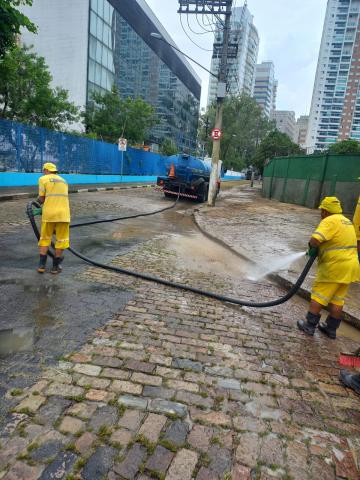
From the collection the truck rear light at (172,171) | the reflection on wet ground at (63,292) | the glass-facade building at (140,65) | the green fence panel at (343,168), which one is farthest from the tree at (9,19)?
the glass-facade building at (140,65)

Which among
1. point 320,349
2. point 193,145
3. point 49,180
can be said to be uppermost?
point 193,145

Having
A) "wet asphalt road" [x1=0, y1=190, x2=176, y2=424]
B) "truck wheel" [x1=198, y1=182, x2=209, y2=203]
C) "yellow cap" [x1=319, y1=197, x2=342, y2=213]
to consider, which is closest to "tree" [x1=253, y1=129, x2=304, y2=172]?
"truck wheel" [x1=198, y1=182, x2=209, y2=203]

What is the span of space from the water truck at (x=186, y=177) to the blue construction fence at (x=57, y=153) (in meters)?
5.68

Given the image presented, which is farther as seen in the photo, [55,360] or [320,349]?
[320,349]

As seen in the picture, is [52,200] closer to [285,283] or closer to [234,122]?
[285,283]

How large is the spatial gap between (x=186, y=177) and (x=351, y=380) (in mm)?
14931

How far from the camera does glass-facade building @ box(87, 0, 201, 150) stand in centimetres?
3238

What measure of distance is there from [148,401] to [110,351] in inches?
28.7

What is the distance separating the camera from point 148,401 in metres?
2.34

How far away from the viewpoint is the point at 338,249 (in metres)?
3.67

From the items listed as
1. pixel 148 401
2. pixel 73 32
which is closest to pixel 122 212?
pixel 148 401

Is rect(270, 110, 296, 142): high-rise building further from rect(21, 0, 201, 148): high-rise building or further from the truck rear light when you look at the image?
the truck rear light

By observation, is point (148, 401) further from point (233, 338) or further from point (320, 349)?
point (320, 349)

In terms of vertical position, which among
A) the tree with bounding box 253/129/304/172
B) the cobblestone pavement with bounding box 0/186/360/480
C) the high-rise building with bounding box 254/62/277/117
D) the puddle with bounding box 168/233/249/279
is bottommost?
the puddle with bounding box 168/233/249/279
